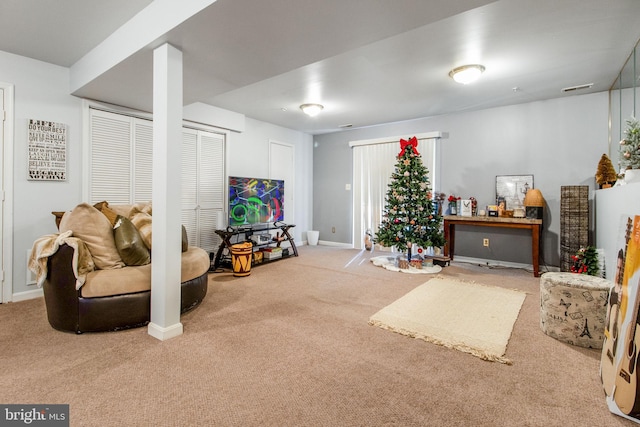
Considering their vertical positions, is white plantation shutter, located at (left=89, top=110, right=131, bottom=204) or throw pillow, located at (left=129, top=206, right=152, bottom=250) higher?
white plantation shutter, located at (left=89, top=110, right=131, bottom=204)

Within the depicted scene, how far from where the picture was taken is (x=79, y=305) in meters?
2.26

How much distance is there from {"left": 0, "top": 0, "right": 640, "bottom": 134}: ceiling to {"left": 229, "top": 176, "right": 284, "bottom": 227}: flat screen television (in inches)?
53.0

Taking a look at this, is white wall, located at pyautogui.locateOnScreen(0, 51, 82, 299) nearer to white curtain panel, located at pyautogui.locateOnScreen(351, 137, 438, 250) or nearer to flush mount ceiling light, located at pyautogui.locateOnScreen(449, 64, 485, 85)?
flush mount ceiling light, located at pyautogui.locateOnScreen(449, 64, 485, 85)

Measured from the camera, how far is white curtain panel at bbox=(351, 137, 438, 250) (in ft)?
19.6

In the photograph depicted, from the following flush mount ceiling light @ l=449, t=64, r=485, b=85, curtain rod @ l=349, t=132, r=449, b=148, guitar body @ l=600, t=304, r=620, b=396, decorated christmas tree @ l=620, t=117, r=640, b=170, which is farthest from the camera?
curtain rod @ l=349, t=132, r=449, b=148

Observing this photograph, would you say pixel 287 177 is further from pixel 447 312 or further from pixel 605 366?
pixel 605 366

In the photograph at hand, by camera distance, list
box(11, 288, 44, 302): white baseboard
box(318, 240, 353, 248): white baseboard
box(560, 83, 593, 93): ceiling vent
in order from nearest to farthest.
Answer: box(11, 288, 44, 302): white baseboard < box(560, 83, 593, 93): ceiling vent < box(318, 240, 353, 248): white baseboard

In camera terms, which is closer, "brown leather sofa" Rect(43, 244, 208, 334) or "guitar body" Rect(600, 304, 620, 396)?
"guitar body" Rect(600, 304, 620, 396)

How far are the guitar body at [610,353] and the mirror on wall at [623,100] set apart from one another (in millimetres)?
2444

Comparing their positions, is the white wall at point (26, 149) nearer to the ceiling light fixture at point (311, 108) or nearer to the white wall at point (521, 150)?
the ceiling light fixture at point (311, 108)

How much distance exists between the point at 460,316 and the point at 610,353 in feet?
3.46

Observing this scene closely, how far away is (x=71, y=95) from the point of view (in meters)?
3.42

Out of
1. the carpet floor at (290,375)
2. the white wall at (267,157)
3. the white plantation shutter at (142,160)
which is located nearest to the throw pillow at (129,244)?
the carpet floor at (290,375)

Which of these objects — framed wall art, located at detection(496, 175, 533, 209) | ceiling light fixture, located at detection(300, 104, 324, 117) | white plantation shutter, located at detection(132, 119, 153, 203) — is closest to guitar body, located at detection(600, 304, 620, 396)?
framed wall art, located at detection(496, 175, 533, 209)
